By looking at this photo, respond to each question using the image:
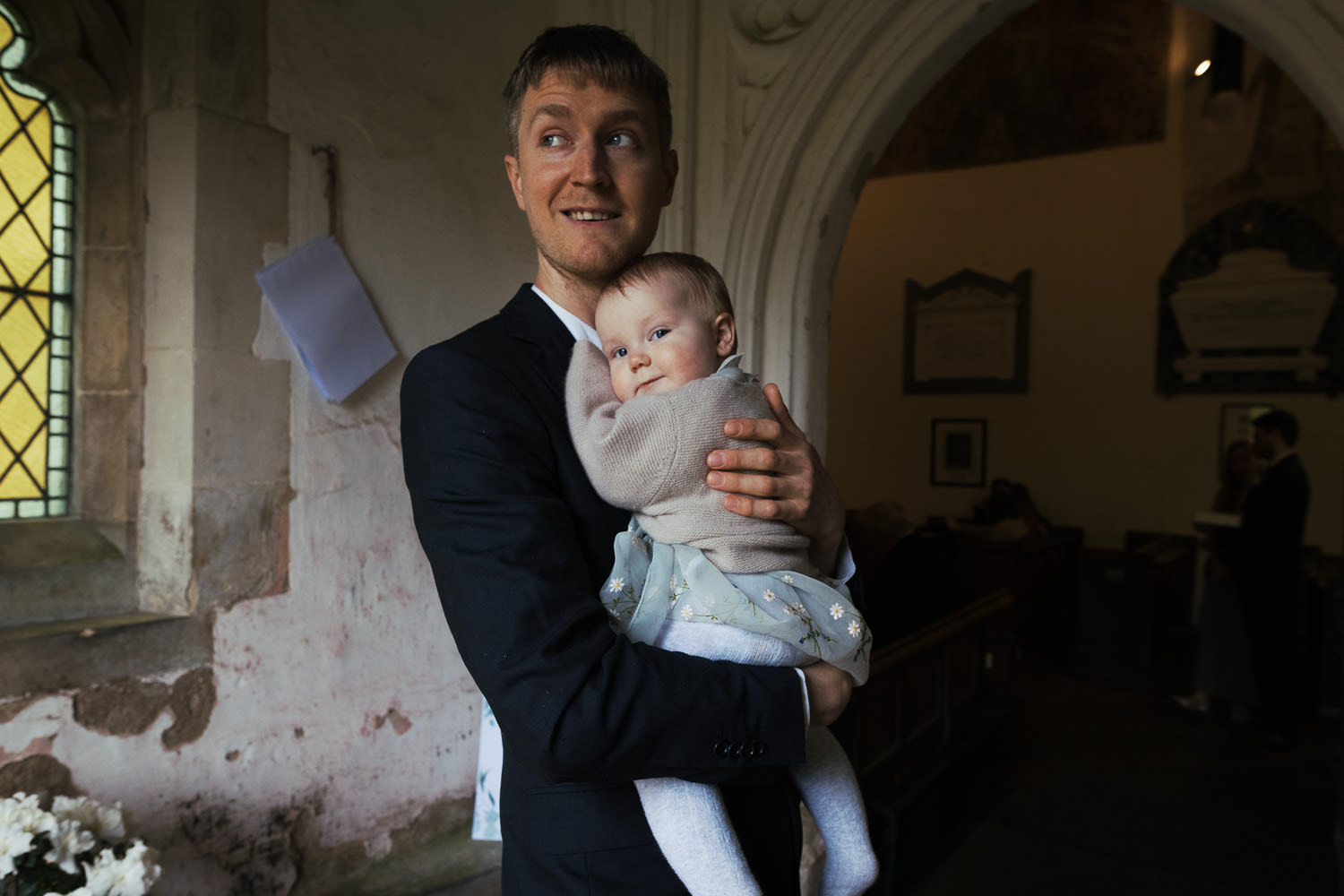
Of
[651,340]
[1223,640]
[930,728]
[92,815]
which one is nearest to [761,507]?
[651,340]

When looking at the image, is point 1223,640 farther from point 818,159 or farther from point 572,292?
point 572,292

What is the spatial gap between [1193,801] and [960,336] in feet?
16.0

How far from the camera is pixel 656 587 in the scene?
115cm

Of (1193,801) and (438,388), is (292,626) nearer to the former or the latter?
(438,388)

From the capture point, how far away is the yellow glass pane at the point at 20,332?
Result: 222 cm

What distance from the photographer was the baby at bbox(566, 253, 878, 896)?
112 centimetres

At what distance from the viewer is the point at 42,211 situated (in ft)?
7.43

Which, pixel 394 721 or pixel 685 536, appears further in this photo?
pixel 394 721

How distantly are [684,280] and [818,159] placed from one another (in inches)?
72.6

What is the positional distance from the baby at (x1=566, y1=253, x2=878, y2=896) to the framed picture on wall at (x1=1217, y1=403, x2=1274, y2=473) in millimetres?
7393

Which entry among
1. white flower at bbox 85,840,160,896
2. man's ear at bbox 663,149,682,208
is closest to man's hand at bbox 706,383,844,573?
man's ear at bbox 663,149,682,208

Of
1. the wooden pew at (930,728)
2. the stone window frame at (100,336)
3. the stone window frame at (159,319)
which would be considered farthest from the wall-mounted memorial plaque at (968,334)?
the stone window frame at (100,336)

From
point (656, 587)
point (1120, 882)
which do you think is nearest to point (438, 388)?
point (656, 587)

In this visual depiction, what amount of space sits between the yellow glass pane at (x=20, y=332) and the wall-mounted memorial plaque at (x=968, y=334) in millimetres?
7489
